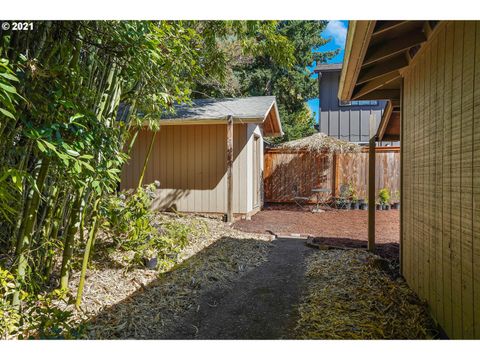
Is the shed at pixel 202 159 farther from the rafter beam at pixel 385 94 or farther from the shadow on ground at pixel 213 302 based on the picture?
the rafter beam at pixel 385 94

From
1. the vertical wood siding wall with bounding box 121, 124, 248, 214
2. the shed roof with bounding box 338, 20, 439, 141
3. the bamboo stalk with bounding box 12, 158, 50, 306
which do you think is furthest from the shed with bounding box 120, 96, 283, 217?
the bamboo stalk with bounding box 12, 158, 50, 306

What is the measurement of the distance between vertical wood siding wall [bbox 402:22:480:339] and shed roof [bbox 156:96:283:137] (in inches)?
146

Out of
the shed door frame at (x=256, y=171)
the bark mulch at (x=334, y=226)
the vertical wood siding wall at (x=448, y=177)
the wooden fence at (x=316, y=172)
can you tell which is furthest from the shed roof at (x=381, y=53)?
the wooden fence at (x=316, y=172)

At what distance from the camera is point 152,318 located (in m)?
2.40

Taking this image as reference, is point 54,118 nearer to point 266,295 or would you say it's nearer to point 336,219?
point 266,295

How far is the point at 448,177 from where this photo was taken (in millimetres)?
1943

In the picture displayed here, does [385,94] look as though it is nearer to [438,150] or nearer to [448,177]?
[438,150]

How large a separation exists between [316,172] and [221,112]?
4.34m

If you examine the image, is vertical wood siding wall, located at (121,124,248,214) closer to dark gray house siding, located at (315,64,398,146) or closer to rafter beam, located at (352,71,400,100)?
rafter beam, located at (352,71,400,100)

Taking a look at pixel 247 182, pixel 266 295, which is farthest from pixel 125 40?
pixel 247 182

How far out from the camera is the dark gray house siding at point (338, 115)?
12555mm

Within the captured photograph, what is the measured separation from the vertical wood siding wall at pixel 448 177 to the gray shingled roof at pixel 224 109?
381 cm

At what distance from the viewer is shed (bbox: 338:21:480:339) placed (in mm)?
1631
